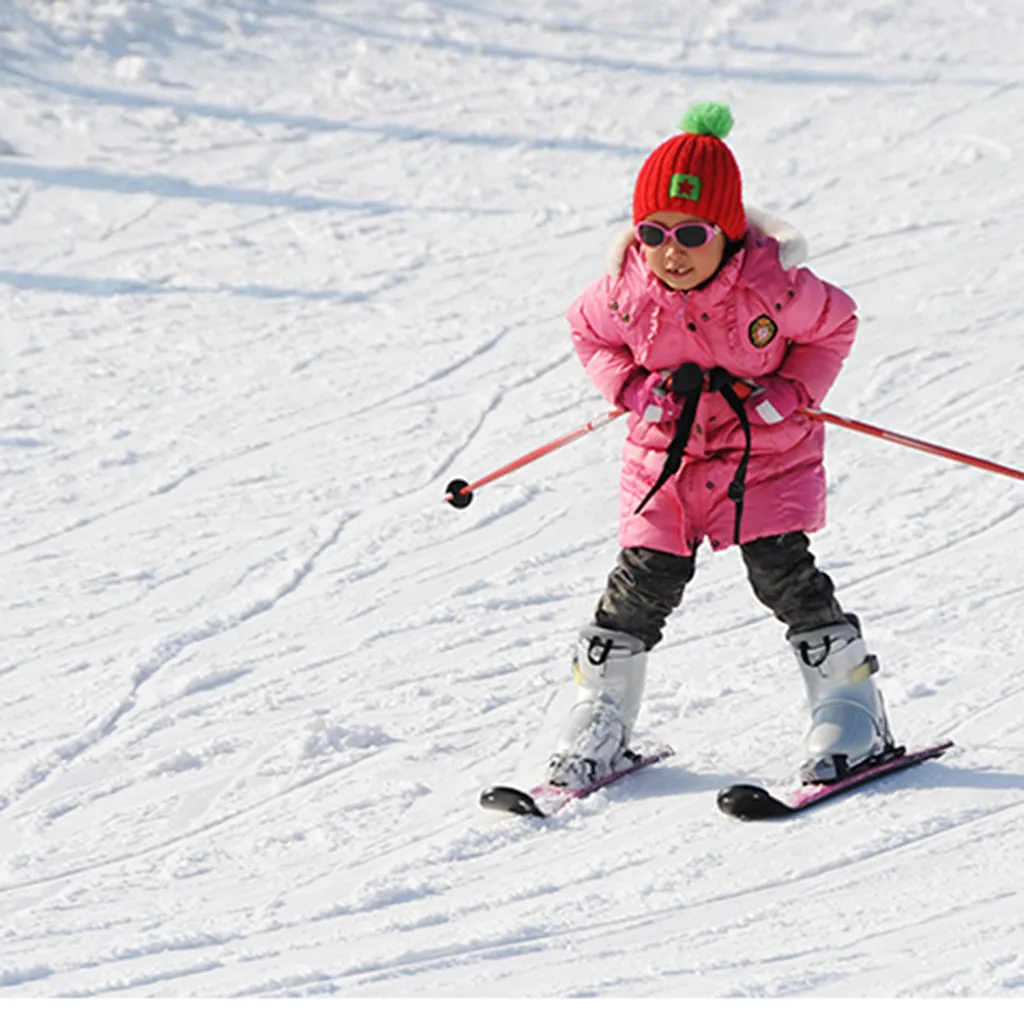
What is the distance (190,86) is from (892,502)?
7.81 meters

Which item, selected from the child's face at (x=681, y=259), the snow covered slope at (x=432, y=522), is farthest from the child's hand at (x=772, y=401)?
the snow covered slope at (x=432, y=522)

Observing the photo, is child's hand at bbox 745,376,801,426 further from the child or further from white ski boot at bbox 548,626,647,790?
white ski boot at bbox 548,626,647,790

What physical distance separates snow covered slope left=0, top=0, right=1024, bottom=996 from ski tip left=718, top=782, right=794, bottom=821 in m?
0.05

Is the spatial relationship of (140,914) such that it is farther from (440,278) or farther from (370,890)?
(440,278)

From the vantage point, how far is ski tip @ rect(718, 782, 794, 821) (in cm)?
387

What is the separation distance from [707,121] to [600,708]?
1365 millimetres

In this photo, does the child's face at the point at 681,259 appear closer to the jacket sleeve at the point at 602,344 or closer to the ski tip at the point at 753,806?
the jacket sleeve at the point at 602,344

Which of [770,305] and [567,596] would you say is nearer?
[770,305]

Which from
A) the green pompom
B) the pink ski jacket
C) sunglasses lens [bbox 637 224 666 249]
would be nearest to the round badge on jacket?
the pink ski jacket

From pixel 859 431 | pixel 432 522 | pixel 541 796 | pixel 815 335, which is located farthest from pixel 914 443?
pixel 432 522

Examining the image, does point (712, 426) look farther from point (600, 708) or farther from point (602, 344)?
point (600, 708)

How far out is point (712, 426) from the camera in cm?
395

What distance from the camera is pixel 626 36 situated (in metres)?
13.5

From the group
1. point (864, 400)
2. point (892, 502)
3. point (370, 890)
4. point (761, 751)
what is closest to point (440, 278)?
point (864, 400)
